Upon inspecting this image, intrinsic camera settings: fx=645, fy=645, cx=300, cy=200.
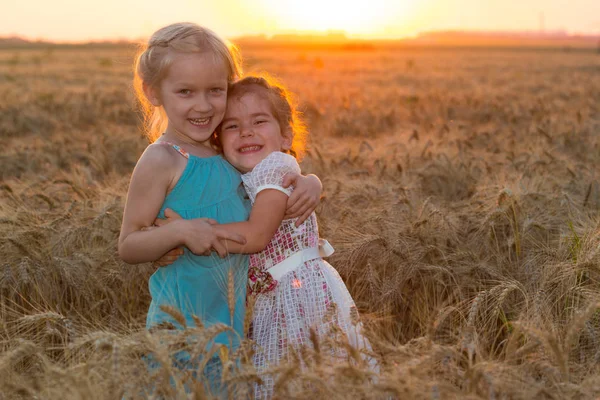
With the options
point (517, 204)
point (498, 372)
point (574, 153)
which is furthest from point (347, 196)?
point (574, 153)

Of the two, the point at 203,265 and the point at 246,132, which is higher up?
the point at 246,132

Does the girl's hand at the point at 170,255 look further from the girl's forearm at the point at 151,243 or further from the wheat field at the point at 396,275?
the wheat field at the point at 396,275

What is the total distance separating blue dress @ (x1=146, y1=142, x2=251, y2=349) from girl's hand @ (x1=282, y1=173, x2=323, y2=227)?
222 millimetres

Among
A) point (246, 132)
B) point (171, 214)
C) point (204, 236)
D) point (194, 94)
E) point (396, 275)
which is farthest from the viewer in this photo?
point (396, 275)

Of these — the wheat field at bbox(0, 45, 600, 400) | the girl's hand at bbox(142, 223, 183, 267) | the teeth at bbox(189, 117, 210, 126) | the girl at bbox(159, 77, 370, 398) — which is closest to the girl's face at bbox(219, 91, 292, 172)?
the girl at bbox(159, 77, 370, 398)

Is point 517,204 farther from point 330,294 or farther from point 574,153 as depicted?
point 574,153

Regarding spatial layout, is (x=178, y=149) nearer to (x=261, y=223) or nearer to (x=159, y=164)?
(x=159, y=164)

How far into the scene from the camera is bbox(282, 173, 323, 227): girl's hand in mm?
2541

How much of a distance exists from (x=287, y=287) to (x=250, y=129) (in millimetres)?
680

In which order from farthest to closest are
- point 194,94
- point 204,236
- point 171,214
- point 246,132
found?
point 246,132 < point 194,94 < point 171,214 < point 204,236

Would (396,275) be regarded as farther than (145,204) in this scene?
Yes

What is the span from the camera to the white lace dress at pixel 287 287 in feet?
8.20

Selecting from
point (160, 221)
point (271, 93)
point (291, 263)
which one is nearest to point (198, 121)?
point (271, 93)

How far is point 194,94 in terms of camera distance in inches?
102
